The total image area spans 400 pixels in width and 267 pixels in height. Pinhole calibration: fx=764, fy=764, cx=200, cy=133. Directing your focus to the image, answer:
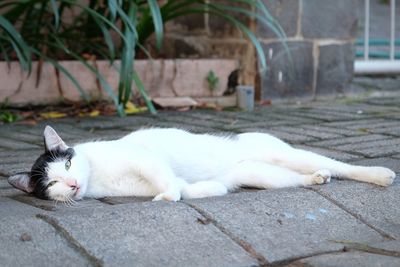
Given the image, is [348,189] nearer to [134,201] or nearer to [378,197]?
[378,197]

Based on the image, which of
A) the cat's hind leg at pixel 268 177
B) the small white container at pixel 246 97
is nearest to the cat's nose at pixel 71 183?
the cat's hind leg at pixel 268 177

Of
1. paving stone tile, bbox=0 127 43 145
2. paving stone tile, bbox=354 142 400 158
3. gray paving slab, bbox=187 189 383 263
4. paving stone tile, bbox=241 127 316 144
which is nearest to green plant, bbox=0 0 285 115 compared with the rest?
paving stone tile, bbox=0 127 43 145

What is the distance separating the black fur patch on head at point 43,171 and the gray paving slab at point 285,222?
487 mm

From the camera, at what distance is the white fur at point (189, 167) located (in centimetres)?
262

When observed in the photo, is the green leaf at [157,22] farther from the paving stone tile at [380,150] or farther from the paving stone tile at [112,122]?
the paving stone tile at [380,150]

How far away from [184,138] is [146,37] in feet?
8.77

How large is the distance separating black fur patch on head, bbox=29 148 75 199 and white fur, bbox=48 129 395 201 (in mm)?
28

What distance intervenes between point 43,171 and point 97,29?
3.20 meters

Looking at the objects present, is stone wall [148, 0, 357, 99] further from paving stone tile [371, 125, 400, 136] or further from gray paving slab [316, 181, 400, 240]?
gray paving slab [316, 181, 400, 240]

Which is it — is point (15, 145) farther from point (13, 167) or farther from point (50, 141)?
point (50, 141)

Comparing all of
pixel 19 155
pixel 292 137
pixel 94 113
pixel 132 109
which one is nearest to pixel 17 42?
pixel 94 113

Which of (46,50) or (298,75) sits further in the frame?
(298,75)

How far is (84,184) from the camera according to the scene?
2.59 meters

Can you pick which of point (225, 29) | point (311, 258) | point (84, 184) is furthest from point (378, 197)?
point (225, 29)
